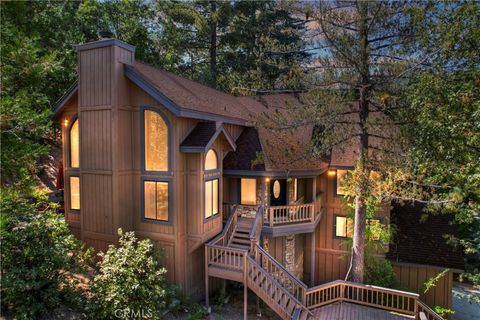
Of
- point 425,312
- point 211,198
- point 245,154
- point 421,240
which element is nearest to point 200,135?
point 211,198

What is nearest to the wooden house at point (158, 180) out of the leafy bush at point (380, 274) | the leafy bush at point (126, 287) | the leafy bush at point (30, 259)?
the leafy bush at point (380, 274)

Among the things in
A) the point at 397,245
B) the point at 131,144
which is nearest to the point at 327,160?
the point at 397,245

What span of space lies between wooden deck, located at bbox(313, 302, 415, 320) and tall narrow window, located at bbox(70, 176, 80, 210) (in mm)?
9535

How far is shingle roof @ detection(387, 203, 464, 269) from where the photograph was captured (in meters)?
11.6

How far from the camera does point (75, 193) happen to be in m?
10.8

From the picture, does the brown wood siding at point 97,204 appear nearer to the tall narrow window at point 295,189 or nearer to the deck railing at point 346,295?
the deck railing at point 346,295

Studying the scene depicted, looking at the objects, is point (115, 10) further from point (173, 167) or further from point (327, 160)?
point (327, 160)

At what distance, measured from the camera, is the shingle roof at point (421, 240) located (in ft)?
38.2

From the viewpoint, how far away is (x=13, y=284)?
577cm

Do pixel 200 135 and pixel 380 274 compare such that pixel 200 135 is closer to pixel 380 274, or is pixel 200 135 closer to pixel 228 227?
pixel 228 227

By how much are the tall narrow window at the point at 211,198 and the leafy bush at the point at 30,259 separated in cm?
423

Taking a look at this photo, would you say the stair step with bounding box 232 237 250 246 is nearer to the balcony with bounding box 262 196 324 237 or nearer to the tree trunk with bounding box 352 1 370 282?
the balcony with bounding box 262 196 324 237

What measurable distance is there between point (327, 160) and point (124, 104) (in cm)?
957

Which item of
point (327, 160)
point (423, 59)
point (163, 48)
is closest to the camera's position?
point (423, 59)
